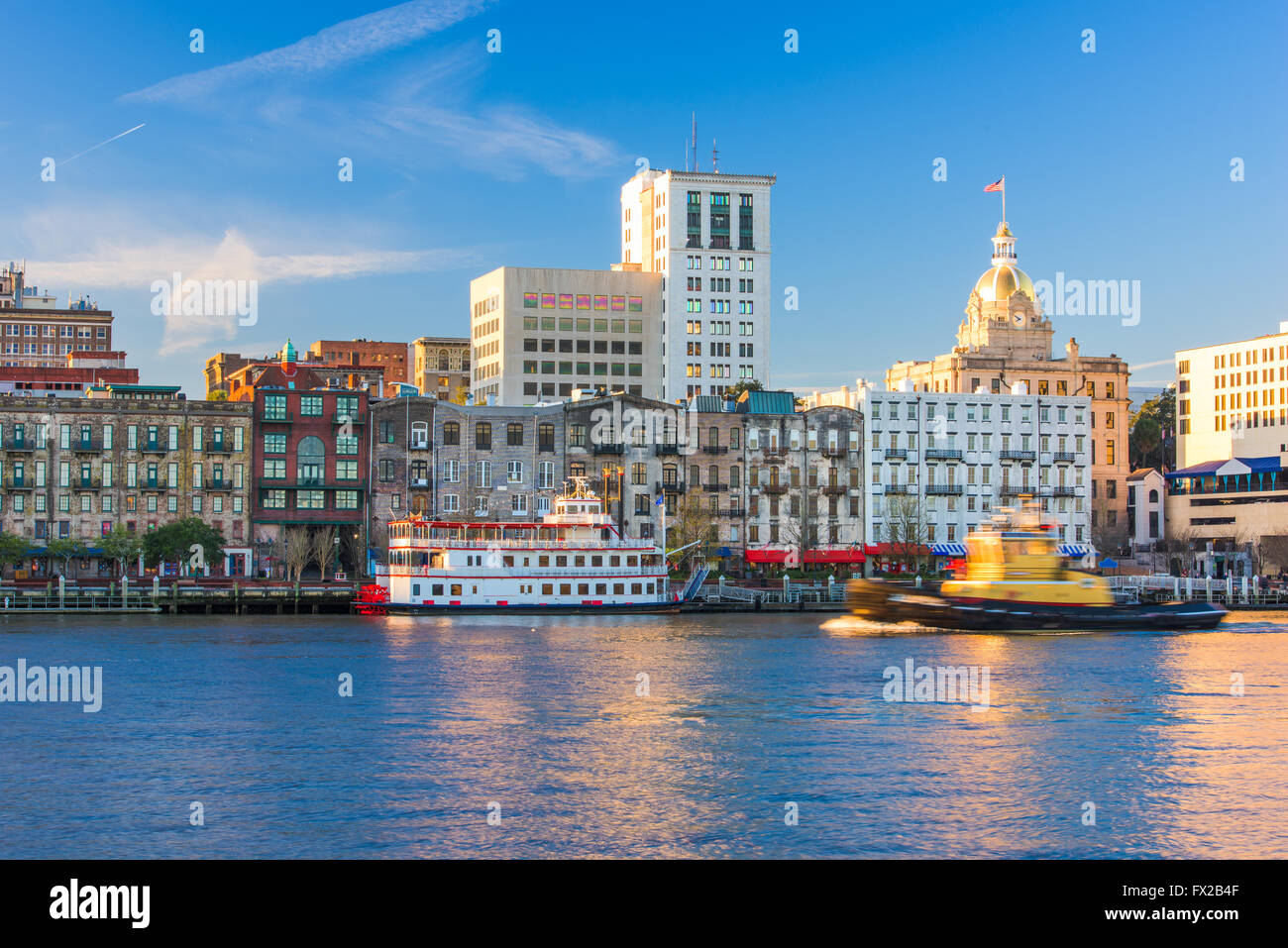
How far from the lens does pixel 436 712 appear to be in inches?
2002

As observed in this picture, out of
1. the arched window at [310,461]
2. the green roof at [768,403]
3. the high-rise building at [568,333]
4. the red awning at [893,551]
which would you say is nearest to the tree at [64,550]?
the arched window at [310,461]

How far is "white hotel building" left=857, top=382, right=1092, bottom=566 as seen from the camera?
438ft

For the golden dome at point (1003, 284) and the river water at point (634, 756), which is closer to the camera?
the river water at point (634, 756)

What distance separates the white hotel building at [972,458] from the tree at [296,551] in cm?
4891

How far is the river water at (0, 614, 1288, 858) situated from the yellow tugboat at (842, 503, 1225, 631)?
15535mm

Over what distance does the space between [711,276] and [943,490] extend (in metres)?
55.3

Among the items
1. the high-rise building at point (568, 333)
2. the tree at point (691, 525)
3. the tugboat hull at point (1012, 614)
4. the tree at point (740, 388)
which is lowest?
the tugboat hull at point (1012, 614)

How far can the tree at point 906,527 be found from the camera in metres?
127

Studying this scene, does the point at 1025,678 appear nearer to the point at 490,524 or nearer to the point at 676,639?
the point at 676,639

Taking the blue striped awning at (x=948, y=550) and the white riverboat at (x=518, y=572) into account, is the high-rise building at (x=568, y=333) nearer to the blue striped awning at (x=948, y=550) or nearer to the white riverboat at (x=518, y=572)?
the blue striped awning at (x=948, y=550)

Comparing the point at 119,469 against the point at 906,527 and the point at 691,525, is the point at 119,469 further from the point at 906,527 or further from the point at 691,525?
the point at 906,527

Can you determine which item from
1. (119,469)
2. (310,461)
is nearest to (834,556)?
(310,461)

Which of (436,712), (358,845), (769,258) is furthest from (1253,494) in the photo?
(358,845)

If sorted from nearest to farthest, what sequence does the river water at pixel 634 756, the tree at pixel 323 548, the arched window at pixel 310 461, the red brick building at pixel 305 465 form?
1. the river water at pixel 634 756
2. the tree at pixel 323 548
3. the red brick building at pixel 305 465
4. the arched window at pixel 310 461
